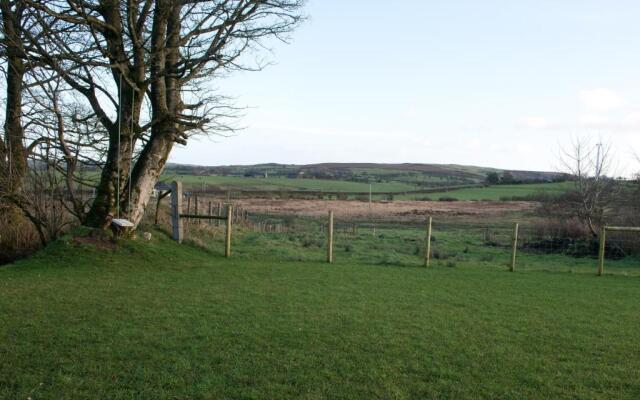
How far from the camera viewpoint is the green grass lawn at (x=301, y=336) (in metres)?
5.42

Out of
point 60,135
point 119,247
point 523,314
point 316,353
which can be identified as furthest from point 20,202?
point 523,314

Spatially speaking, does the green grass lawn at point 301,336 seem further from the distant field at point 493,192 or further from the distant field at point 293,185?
the distant field at point 293,185

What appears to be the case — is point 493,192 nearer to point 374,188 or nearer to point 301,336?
point 374,188

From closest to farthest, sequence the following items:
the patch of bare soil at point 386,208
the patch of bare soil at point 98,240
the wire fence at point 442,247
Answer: the patch of bare soil at point 98,240, the wire fence at point 442,247, the patch of bare soil at point 386,208

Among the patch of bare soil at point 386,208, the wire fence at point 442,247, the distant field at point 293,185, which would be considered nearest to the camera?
the wire fence at point 442,247

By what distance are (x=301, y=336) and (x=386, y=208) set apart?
46.0 meters

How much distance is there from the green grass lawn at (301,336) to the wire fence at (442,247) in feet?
15.7

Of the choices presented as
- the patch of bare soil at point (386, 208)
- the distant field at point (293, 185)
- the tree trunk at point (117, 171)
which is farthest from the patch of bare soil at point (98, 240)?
the distant field at point (293, 185)

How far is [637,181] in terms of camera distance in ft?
93.0

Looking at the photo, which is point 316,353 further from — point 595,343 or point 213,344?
point 595,343

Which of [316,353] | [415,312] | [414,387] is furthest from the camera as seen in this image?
[415,312]

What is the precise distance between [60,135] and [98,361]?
11185mm

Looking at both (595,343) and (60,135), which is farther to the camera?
(60,135)

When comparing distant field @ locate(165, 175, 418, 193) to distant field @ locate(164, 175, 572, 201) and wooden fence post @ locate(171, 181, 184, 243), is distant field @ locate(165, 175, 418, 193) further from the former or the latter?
wooden fence post @ locate(171, 181, 184, 243)
